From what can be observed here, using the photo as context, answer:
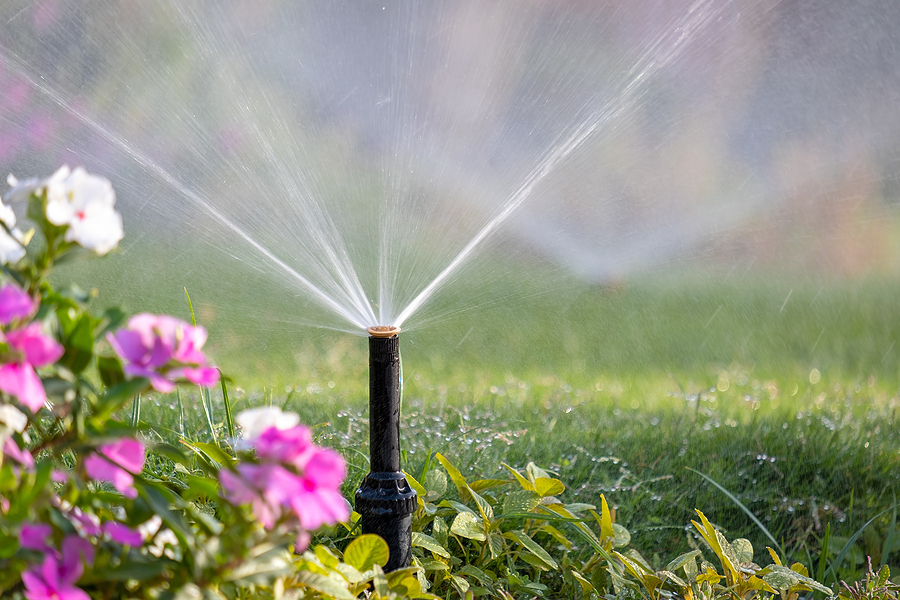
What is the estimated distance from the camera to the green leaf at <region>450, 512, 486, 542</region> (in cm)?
164

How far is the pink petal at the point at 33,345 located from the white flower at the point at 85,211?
Result: 5.2 inches

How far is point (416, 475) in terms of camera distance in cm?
222

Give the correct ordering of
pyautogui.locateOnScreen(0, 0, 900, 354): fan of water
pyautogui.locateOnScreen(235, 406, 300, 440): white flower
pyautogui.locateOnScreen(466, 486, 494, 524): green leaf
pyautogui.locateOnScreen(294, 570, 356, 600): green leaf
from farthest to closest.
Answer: pyautogui.locateOnScreen(0, 0, 900, 354): fan of water
pyautogui.locateOnScreen(466, 486, 494, 524): green leaf
pyautogui.locateOnScreen(294, 570, 356, 600): green leaf
pyautogui.locateOnScreen(235, 406, 300, 440): white flower

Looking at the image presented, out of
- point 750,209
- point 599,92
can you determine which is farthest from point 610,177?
point 599,92

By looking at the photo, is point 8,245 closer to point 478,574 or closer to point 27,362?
point 27,362

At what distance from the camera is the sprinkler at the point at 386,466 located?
1489mm

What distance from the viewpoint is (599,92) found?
3357mm

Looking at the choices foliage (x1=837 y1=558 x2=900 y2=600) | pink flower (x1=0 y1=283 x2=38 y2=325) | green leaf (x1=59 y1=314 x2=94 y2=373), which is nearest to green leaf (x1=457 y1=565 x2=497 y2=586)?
foliage (x1=837 y1=558 x2=900 y2=600)

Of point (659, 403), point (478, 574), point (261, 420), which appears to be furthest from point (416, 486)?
point (659, 403)

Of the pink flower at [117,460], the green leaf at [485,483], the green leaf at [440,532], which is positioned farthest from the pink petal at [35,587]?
the green leaf at [485,483]

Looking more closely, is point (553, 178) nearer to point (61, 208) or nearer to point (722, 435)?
point (722, 435)

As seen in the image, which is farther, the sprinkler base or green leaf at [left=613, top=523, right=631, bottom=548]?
green leaf at [left=613, top=523, right=631, bottom=548]

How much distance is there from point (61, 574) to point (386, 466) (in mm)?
730

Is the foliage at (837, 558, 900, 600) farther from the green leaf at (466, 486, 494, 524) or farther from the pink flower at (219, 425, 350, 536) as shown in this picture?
the pink flower at (219, 425, 350, 536)
